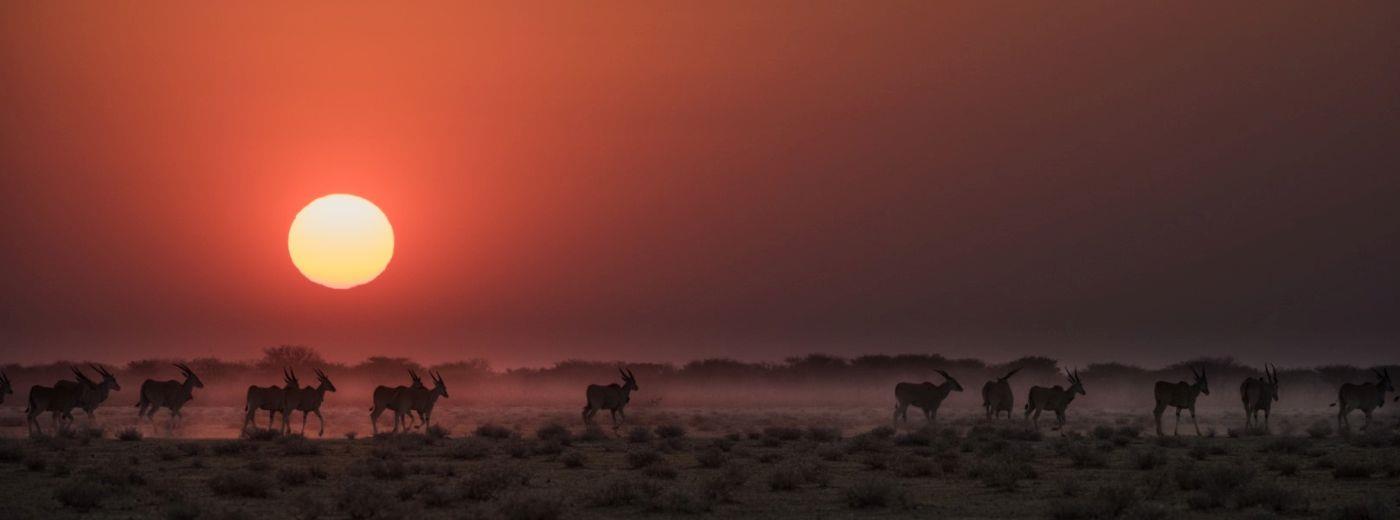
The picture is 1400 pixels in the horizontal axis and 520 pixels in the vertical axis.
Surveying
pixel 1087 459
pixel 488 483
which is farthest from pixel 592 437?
pixel 488 483

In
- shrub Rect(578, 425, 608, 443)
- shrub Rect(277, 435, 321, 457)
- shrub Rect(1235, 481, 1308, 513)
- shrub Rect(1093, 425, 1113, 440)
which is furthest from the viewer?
shrub Rect(1093, 425, 1113, 440)

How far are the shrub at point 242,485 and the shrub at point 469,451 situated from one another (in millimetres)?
8265

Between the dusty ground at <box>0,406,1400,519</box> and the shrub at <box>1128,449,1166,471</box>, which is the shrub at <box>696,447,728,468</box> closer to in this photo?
the dusty ground at <box>0,406,1400,519</box>

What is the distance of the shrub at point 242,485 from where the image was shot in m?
23.1

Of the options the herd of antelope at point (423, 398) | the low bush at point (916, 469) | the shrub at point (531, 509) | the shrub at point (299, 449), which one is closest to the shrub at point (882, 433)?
the herd of antelope at point (423, 398)

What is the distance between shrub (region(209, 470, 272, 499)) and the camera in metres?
23.1

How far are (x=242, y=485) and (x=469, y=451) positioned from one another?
9349 mm

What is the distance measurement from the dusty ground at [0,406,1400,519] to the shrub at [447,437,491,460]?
0.29 ft

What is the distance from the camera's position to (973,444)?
35.8 meters

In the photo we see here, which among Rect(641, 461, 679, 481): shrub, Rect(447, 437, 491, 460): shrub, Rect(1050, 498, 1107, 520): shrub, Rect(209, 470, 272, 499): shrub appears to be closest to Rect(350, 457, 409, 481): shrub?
Rect(209, 470, 272, 499): shrub

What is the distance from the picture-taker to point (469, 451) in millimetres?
32219

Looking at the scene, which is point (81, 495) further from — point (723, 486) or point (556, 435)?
point (556, 435)

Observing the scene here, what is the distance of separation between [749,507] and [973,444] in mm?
14866

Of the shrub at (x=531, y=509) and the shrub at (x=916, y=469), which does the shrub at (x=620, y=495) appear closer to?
the shrub at (x=531, y=509)
